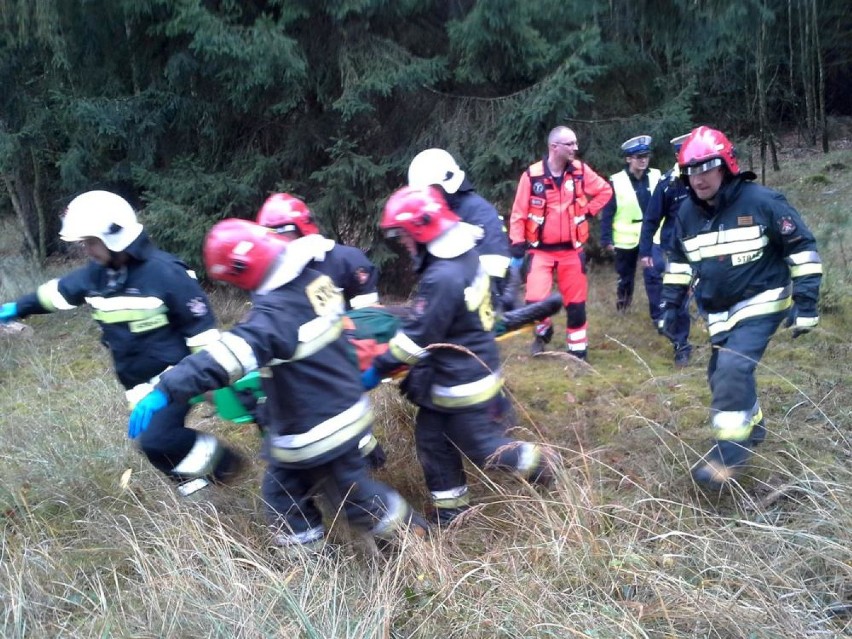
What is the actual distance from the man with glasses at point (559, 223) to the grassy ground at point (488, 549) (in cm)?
151

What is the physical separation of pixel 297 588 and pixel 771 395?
3.59 meters

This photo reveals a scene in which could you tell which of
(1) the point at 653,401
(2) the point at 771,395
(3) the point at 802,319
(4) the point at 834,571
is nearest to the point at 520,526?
(4) the point at 834,571

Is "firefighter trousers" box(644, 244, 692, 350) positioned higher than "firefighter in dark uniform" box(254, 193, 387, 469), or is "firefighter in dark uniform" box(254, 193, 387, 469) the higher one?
"firefighter in dark uniform" box(254, 193, 387, 469)

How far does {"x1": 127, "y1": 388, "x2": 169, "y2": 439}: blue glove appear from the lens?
10.2 ft

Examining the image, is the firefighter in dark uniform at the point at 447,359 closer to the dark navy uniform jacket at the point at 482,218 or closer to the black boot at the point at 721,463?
the black boot at the point at 721,463

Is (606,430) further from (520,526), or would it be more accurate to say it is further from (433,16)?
(433,16)

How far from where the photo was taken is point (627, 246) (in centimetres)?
772

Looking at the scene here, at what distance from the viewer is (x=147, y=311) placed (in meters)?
4.13

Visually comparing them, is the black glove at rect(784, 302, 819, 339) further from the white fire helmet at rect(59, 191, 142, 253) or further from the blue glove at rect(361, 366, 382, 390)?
the white fire helmet at rect(59, 191, 142, 253)

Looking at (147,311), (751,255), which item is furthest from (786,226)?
(147,311)

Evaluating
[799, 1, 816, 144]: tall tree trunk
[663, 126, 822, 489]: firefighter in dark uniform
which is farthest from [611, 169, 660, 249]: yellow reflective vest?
[799, 1, 816, 144]: tall tree trunk

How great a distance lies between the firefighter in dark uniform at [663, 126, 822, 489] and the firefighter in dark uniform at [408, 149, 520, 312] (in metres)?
1.28

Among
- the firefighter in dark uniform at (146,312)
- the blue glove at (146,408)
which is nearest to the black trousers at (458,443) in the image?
the firefighter in dark uniform at (146,312)

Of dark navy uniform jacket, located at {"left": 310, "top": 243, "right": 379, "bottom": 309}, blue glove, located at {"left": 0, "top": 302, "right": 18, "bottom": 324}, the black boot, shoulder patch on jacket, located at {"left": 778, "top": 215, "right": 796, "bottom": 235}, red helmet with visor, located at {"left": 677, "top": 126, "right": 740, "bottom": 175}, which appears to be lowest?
the black boot
